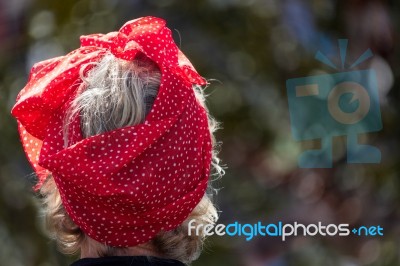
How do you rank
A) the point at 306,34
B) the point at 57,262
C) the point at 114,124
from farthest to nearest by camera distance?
the point at 57,262 < the point at 306,34 < the point at 114,124

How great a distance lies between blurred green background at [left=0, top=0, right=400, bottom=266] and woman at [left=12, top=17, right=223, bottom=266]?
98 centimetres

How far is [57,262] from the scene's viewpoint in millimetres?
1838

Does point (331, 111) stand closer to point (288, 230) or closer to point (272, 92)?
point (272, 92)

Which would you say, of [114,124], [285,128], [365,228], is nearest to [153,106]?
[114,124]

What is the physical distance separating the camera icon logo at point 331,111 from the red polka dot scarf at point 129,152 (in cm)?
100

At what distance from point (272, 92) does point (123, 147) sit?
3.61 feet

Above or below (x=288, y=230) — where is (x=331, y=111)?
above

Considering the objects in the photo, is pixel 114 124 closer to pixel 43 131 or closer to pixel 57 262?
pixel 43 131

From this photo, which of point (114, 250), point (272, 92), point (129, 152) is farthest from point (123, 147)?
point (272, 92)

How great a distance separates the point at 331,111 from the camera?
1.73m

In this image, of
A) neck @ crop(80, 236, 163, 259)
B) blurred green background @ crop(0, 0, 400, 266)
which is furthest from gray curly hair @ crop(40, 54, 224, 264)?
blurred green background @ crop(0, 0, 400, 266)

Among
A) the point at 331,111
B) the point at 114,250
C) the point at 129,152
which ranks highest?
the point at 129,152

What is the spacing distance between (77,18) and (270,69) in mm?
481

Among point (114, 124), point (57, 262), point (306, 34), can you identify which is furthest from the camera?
point (57, 262)
